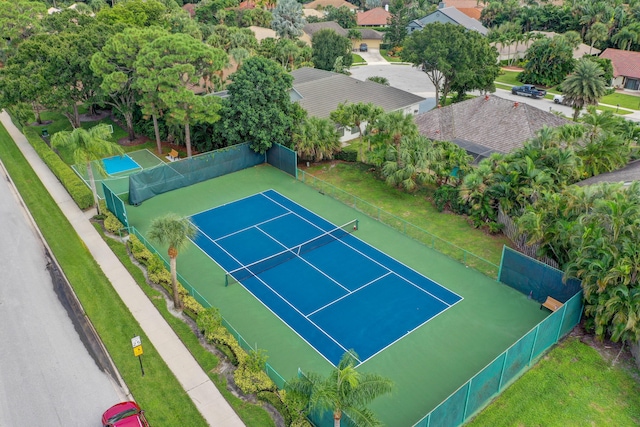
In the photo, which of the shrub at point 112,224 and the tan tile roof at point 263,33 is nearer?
the shrub at point 112,224

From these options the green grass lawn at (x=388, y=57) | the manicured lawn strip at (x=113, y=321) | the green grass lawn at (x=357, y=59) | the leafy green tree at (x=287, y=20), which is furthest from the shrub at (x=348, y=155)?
the green grass lawn at (x=388, y=57)

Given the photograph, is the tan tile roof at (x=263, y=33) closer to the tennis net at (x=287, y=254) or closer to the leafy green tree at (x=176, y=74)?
the leafy green tree at (x=176, y=74)

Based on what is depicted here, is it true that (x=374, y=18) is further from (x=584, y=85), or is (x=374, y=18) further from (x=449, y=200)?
(x=449, y=200)

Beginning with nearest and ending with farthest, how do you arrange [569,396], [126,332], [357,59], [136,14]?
1. [569,396]
2. [126,332]
3. [136,14]
4. [357,59]

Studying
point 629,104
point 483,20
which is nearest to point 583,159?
point 629,104

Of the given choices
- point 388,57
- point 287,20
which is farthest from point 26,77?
point 388,57

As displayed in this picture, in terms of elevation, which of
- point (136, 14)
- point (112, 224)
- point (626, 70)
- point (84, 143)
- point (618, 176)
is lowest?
point (112, 224)

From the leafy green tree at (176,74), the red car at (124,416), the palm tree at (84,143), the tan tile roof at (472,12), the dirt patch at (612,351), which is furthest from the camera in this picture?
the tan tile roof at (472,12)

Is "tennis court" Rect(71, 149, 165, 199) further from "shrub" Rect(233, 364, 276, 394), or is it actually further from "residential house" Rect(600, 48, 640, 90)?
"residential house" Rect(600, 48, 640, 90)
